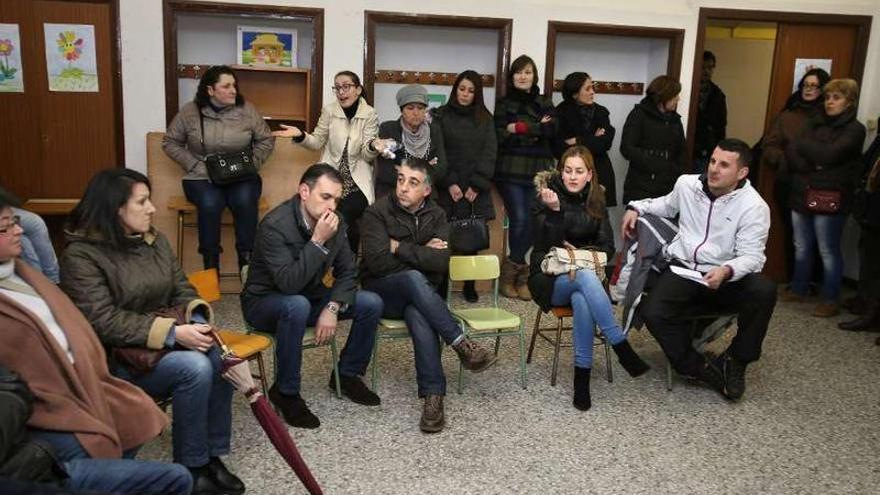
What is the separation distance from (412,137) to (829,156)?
2.78m

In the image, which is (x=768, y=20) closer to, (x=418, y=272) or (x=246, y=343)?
(x=418, y=272)


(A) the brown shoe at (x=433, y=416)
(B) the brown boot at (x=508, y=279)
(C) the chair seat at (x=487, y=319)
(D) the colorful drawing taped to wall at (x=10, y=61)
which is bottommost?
(A) the brown shoe at (x=433, y=416)

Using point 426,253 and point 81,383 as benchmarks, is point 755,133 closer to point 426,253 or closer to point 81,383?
point 426,253

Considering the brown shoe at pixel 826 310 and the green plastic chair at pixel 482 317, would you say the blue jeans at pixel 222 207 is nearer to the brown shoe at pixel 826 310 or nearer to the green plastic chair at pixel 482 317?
the green plastic chair at pixel 482 317

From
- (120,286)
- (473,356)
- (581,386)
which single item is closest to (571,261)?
(581,386)

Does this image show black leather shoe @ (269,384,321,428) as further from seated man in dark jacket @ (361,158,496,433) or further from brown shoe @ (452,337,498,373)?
brown shoe @ (452,337,498,373)

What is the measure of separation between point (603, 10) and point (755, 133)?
283 cm

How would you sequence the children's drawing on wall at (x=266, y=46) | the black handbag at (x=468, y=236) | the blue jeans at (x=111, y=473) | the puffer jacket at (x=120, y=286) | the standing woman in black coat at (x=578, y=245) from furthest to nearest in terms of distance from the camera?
1. the children's drawing on wall at (x=266, y=46)
2. the black handbag at (x=468, y=236)
3. the standing woman in black coat at (x=578, y=245)
4. the puffer jacket at (x=120, y=286)
5. the blue jeans at (x=111, y=473)

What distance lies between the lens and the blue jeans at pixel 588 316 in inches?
137

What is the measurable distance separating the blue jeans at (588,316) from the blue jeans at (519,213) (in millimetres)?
1642

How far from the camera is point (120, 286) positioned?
2455 mm

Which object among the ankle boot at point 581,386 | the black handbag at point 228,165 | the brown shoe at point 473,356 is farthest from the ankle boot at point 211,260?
the ankle boot at point 581,386

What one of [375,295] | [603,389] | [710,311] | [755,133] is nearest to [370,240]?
[375,295]

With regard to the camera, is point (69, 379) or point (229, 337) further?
point (229, 337)
